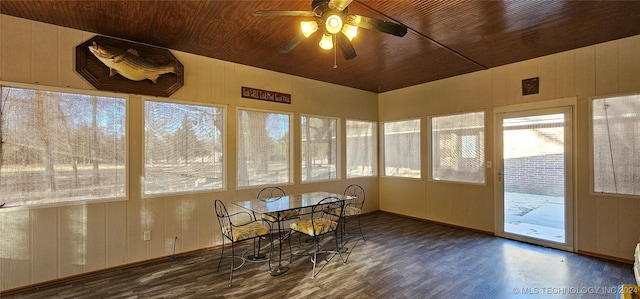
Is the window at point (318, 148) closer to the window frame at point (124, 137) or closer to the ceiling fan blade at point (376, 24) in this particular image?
the window frame at point (124, 137)

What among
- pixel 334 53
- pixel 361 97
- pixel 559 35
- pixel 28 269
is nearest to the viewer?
pixel 28 269

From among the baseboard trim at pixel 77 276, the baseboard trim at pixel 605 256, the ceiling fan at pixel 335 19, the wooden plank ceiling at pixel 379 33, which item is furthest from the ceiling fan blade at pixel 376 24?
the baseboard trim at pixel 605 256

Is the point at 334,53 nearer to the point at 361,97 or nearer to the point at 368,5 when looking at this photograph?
the point at 368,5

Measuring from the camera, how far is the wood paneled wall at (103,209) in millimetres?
2844

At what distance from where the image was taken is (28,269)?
2.87 meters

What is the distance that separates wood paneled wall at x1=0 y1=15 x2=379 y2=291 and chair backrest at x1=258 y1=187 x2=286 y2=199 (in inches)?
4.8

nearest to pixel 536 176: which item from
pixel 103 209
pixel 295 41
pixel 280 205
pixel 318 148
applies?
pixel 318 148

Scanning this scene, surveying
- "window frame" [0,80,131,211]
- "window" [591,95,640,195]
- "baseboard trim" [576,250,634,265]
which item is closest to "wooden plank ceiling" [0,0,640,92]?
"window frame" [0,80,131,211]

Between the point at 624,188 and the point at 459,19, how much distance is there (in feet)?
9.62

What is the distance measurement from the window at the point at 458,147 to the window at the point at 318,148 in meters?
1.91

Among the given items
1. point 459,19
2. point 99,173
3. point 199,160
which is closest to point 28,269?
point 99,173

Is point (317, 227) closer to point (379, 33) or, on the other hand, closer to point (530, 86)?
point (379, 33)

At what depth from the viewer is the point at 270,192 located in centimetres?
465

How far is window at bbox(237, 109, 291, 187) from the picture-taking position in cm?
437
